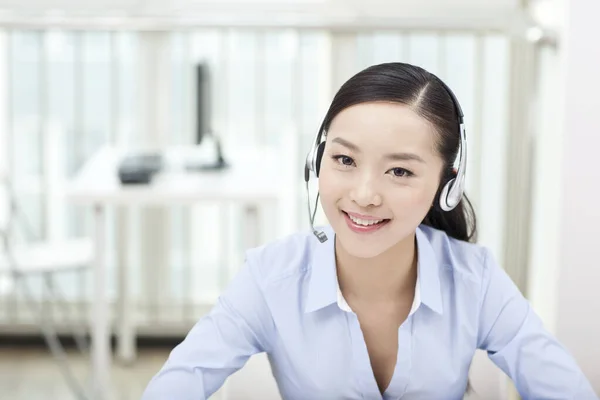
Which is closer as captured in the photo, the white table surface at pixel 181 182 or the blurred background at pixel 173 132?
the white table surface at pixel 181 182

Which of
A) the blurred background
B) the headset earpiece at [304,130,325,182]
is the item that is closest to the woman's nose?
the headset earpiece at [304,130,325,182]

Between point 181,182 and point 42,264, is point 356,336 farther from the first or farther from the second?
point 42,264

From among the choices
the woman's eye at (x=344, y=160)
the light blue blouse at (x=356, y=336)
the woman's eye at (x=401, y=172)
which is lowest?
the light blue blouse at (x=356, y=336)

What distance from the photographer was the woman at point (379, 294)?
151 centimetres

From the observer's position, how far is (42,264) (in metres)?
3.18

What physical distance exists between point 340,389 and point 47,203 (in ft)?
7.77

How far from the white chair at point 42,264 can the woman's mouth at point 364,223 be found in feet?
5.99

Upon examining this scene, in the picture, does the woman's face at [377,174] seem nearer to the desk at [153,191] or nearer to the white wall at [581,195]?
the white wall at [581,195]

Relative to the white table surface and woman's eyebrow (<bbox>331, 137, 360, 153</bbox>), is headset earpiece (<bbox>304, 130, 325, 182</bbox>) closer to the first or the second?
woman's eyebrow (<bbox>331, 137, 360, 153</bbox>)

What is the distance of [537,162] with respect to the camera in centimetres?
316

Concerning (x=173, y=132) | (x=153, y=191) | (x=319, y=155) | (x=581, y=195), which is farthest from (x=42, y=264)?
(x=319, y=155)

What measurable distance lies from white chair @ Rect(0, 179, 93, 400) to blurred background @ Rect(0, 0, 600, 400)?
0.04 ft

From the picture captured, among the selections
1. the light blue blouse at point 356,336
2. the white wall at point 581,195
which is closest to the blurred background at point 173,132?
the white wall at point 581,195

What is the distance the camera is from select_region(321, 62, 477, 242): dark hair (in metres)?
1.51
